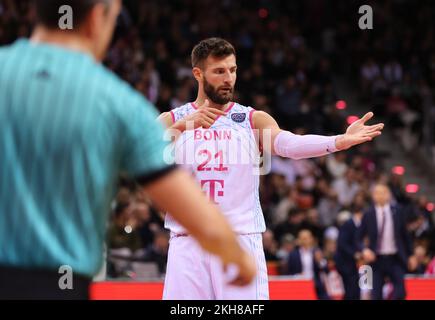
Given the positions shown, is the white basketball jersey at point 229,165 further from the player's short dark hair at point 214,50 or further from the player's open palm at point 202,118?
the player's short dark hair at point 214,50

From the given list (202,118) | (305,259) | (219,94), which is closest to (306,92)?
(305,259)

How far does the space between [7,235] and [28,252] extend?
3.2 inches

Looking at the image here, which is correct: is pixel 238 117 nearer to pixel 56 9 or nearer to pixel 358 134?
pixel 358 134

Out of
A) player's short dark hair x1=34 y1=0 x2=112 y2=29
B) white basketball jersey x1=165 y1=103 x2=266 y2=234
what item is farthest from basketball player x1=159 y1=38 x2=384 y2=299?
player's short dark hair x1=34 y1=0 x2=112 y2=29

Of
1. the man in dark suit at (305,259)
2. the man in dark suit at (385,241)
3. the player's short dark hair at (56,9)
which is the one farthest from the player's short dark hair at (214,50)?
the man in dark suit at (305,259)

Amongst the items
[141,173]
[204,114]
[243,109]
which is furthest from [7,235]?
[243,109]

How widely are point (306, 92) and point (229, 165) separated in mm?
14619

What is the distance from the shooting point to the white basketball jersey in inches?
265

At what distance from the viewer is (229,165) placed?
267 inches

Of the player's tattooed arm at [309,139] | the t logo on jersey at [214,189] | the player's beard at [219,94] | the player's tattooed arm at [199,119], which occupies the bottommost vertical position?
the t logo on jersey at [214,189]

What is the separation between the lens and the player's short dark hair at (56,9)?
108 inches

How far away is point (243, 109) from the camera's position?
7074mm

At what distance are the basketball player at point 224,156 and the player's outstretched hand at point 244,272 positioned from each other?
349 centimetres

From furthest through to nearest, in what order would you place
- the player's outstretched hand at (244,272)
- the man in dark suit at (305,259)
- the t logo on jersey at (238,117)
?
the man in dark suit at (305,259)
the t logo on jersey at (238,117)
the player's outstretched hand at (244,272)
